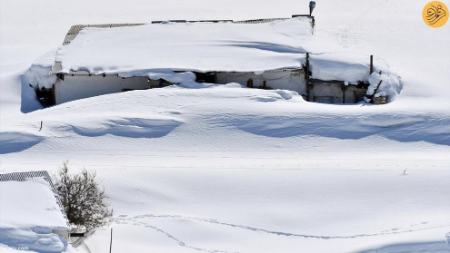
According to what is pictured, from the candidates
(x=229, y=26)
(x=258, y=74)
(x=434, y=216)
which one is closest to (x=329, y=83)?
(x=258, y=74)

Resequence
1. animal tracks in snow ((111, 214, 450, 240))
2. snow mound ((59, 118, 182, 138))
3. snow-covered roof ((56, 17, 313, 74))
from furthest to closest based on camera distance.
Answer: snow-covered roof ((56, 17, 313, 74))
snow mound ((59, 118, 182, 138))
animal tracks in snow ((111, 214, 450, 240))

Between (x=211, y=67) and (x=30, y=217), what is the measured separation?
1116 cm

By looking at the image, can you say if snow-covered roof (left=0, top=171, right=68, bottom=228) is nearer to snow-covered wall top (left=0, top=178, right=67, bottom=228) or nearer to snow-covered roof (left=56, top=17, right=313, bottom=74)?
snow-covered wall top (left=0, top=178, right=67, bottom=228)

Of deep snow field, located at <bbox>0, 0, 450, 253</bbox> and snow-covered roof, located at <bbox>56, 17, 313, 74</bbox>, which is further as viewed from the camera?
snow-covered roof, located at <bbox>56, 17, 313, 74</bbox>

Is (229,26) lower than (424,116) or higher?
higher

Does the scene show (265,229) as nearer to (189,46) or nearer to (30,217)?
(30,217)

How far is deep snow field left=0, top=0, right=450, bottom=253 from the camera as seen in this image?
27.2m

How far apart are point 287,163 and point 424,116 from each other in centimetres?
453

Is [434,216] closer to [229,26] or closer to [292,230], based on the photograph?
[292,230]

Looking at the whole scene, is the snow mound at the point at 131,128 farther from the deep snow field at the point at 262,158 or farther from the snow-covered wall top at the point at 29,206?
the snow-covered wall top at the point at 29,206

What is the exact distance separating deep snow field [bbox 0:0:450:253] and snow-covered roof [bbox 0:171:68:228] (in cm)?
80

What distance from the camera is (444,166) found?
30.2 metres

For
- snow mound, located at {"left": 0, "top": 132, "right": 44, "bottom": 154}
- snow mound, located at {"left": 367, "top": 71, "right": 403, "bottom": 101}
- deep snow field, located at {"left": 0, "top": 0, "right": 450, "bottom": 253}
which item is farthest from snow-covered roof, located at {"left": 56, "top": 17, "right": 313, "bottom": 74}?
snow mound, located at {"left": 0, "top": 132, "right": 44, "bottom": 154}

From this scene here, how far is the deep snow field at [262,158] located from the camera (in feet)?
89.4
